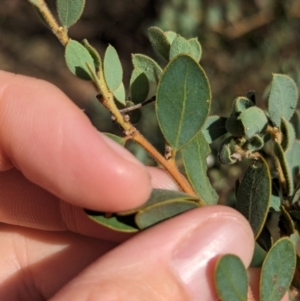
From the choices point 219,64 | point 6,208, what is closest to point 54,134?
point 6,208

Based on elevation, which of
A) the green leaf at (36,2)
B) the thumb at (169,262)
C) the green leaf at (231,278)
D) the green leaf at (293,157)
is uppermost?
the green leaf at (36,2)

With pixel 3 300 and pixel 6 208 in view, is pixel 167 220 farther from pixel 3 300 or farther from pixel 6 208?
pixel 3 300

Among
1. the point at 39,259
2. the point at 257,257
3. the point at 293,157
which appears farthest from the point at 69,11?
the point at 39,259

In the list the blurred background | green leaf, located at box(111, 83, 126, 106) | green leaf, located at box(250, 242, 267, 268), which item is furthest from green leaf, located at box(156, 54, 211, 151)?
the blurred background

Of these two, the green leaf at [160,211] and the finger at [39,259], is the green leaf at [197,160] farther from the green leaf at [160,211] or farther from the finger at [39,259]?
the finger at [39,259]

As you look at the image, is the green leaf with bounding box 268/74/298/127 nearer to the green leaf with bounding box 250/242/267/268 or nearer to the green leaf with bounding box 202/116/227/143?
the green leaf with bounding box 202/116/227/143

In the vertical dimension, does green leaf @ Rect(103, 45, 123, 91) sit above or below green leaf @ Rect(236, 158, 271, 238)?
above

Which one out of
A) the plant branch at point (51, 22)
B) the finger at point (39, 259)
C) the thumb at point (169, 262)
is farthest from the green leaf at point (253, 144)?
the finger at point (39, 259)
